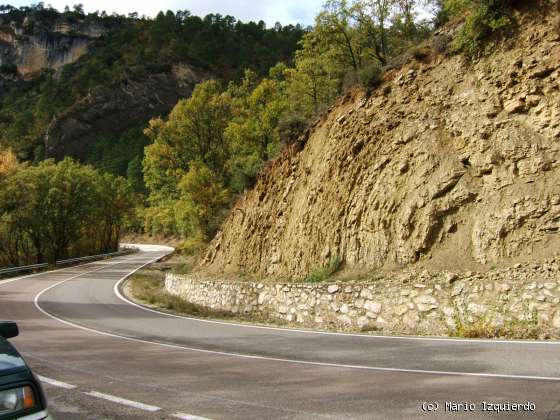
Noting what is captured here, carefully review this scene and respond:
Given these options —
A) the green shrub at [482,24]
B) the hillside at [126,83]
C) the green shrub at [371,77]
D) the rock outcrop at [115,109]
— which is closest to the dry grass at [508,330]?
the green shrub at [482,24]

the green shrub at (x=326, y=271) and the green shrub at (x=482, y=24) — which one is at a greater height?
the green shrub at (x=482, y=24)

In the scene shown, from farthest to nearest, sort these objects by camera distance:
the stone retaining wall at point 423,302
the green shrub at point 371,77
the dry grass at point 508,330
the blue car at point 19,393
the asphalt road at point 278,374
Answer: the green shrub at point 371,77, the stone retaining wall at point 423,302, the dry grass at point 508,330, the asphalt road at point 278,374, the blue car at point 19,393

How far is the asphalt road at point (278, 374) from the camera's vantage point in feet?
17.3

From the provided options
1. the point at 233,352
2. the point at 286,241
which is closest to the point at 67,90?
the point at 286,241

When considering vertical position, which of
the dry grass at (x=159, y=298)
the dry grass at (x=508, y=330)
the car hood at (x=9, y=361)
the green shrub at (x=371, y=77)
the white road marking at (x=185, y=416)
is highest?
the green shrub at (x=371, y=77)

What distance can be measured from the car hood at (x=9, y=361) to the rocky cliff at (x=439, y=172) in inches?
435

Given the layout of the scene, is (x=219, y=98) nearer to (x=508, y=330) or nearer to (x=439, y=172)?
(x=439, y=172)

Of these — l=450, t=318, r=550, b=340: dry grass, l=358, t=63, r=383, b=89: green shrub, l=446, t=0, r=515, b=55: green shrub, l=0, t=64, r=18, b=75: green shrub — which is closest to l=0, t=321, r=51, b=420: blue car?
l=450, t=318, r=550, b=340: dry grass

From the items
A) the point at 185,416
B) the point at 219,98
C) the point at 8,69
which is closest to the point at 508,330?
the point at 185,416

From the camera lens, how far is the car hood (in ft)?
11.3

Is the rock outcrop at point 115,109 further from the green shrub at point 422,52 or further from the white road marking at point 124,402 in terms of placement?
the white road marking at point 124,402

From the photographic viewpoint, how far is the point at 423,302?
12047 millimetres

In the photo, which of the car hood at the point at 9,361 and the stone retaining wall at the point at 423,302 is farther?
the stone retaining wall at the point at 423,302

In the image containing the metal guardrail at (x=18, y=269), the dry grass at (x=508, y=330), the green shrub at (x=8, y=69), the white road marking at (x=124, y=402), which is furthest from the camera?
the green shrub at (x=8, y=69)
